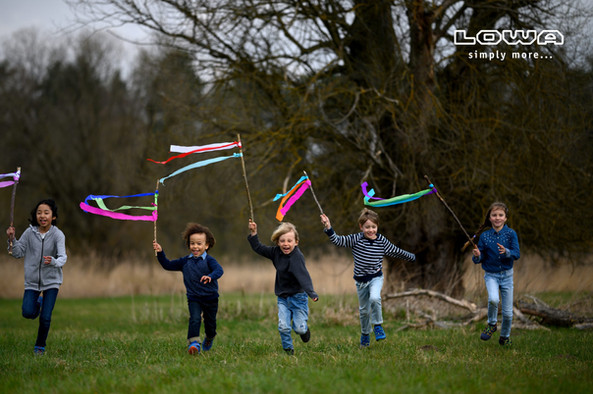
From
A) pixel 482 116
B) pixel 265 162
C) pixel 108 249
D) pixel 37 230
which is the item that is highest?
pixel 482 116

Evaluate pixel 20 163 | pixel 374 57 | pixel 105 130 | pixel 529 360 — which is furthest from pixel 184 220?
pixel 529 360

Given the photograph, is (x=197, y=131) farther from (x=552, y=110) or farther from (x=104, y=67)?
(x=104, y=67)

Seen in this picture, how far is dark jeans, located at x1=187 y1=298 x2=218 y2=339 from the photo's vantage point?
711cm

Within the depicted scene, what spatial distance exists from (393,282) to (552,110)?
5.12 m

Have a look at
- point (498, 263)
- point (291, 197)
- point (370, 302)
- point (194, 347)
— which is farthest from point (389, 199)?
point (194, 347)

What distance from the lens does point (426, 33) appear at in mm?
13562

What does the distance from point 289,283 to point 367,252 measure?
111cm

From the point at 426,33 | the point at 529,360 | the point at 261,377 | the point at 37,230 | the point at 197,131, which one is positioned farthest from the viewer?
the point at 197,131

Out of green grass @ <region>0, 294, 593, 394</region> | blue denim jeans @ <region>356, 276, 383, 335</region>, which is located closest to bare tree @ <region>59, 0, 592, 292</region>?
green grass @ <region>0, 294, 593, 394</region>

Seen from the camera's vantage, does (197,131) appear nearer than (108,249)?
Yes

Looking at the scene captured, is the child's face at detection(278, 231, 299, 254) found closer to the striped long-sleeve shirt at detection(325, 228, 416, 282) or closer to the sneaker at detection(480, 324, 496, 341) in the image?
the striped long-sleeve shirt at detection(325, 228, 416, 282)

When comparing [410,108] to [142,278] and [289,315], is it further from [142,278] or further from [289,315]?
[142,278]

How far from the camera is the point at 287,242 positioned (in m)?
7.09

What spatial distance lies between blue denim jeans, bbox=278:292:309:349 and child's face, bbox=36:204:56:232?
3.10m
